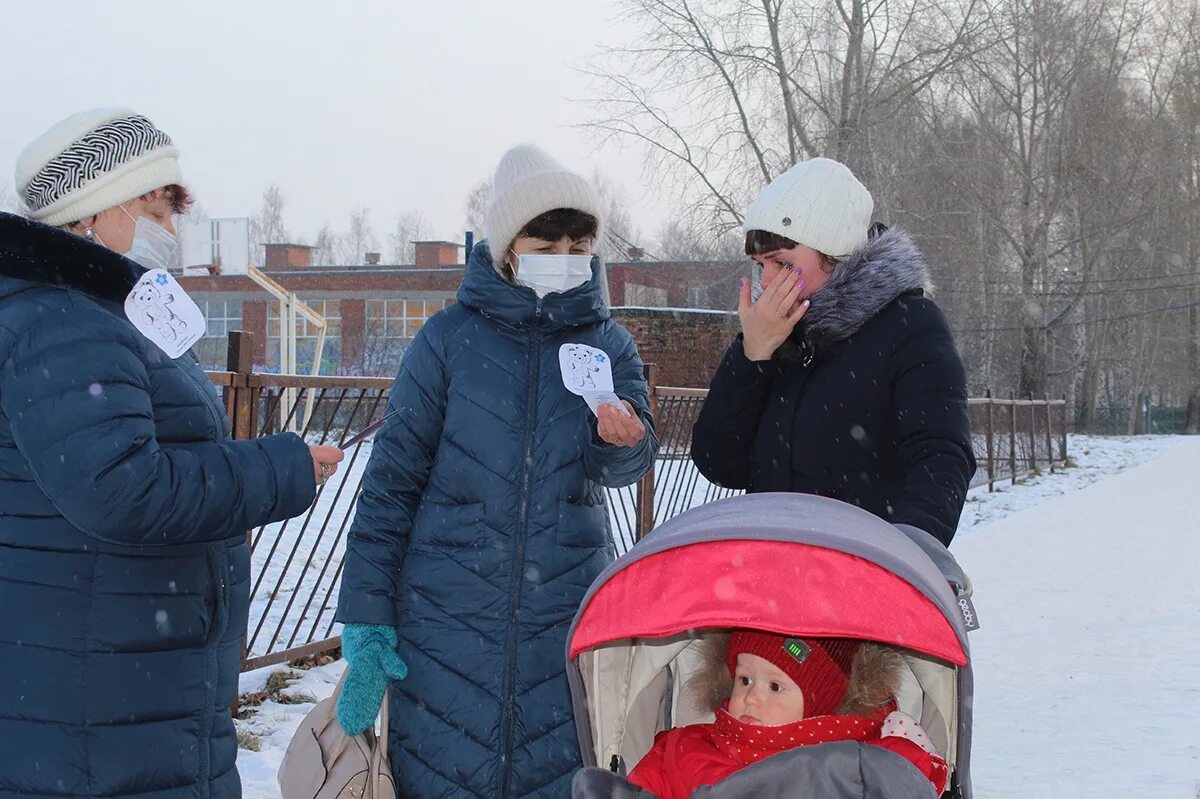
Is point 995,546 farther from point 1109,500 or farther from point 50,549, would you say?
point 50,549

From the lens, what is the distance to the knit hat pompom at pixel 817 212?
247 cm

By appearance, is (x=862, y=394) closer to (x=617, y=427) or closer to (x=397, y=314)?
(x=617, y=427)

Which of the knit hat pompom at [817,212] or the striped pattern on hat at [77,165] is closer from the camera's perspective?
the striped pattern on hat at [77,165]

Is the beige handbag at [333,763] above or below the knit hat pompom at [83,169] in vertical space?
below

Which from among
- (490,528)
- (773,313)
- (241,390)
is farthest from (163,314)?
(241,390)

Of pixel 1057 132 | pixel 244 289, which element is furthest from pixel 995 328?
pixel 244 289

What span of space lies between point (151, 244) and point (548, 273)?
0.91 meters

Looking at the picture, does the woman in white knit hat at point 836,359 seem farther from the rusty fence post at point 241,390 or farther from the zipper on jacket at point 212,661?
the rusty fence post at point 241,390

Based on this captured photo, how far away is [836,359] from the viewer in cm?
244

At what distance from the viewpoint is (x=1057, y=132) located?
3441 centimetres

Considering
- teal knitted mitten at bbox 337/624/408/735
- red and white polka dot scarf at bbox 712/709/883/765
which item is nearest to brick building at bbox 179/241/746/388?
teal knitted mitten at bbox 337/624/408/735

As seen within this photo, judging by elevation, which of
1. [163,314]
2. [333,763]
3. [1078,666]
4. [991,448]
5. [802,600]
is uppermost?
[163,314]

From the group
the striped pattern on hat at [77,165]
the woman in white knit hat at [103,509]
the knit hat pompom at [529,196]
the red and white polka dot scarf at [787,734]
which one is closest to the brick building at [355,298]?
the knit hat pompom at [529,196]

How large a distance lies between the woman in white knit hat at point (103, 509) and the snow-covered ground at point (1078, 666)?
2015 millimetres
